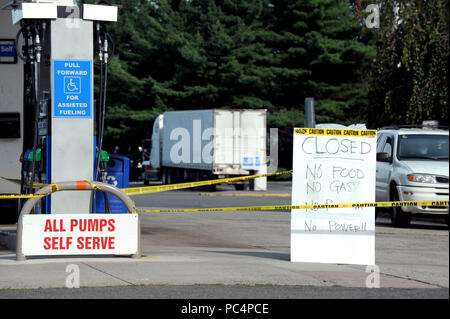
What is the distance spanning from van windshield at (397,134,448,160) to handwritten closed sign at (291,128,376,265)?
756 centimetres

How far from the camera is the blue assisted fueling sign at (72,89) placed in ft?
38.6

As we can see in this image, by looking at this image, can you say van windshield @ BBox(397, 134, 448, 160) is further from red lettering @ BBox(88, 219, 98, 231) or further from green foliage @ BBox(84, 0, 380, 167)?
green foliage @ BBox(84, 0, 380, 167)

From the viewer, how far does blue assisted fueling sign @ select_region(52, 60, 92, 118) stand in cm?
1177

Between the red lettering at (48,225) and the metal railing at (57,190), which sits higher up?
the metal railing at (57,190)

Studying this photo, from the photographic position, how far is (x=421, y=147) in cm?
1878

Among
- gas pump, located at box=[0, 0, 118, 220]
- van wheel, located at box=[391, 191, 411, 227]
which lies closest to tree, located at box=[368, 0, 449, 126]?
van wheel, located at box=[391, 191, 411, 227]

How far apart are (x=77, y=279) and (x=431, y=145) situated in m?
11.3

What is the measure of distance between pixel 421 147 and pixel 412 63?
37.5 ft

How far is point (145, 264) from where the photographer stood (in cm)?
1065

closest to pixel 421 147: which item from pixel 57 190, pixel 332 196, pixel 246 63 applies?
pixel 332 196

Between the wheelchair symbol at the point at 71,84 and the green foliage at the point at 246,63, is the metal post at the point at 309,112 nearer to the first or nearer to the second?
the wheelchair symbol at the point at 71,84

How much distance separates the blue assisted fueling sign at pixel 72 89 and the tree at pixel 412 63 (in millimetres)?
16707

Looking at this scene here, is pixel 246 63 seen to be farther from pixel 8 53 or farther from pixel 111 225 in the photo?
pixel 111 225
